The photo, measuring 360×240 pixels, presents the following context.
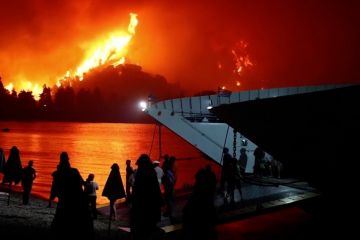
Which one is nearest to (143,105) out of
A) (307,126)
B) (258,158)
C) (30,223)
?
(258,158)

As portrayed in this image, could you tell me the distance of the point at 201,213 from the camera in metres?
6.31

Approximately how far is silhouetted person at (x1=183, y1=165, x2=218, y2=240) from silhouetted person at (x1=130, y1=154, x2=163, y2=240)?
1.43 metres

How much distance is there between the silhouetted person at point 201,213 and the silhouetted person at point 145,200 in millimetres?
1431

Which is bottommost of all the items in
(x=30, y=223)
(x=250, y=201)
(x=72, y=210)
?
(x=30, y=223)

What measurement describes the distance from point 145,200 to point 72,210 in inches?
53.6

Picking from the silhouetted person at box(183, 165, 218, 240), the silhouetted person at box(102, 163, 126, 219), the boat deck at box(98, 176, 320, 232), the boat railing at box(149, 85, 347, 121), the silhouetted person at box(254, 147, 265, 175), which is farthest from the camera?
the boat railing at box(149, 85, 347, 121)

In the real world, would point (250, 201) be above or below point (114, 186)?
below

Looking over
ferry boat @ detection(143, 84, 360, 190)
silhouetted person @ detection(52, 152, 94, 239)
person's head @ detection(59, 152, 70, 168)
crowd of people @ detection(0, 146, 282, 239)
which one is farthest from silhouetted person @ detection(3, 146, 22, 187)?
silhouetted person @ detection(52, 152, 94, 239)

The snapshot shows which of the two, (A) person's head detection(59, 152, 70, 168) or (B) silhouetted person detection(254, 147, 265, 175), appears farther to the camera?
(B) silhouetted person detection(254, 147, 265, 175)

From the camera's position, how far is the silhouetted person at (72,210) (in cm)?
679

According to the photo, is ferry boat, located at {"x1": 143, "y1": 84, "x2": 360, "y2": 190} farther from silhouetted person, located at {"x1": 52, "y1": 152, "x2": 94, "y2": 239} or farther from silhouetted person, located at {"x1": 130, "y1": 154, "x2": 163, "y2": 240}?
silhouetted person, located at {"x1": 52, "y1": 152, "x2": 94, "y2": 239}

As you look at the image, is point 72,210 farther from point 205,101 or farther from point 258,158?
point 205,101

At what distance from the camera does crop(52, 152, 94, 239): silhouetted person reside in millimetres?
6793

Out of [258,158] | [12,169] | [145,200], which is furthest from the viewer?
[258,158]
